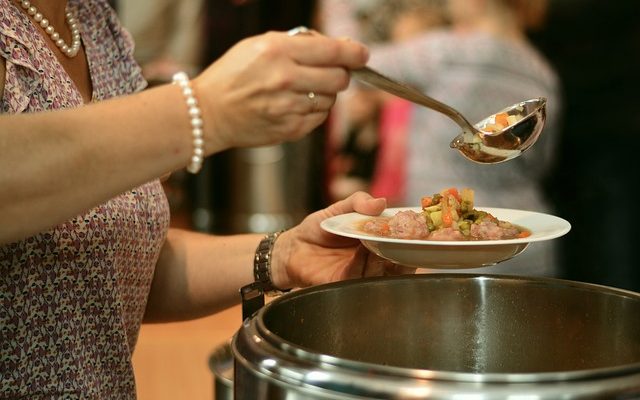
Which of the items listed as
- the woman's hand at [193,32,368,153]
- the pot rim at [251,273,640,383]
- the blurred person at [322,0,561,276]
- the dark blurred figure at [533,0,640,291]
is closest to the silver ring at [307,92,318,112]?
the woman's hand at [193,32,368,153]

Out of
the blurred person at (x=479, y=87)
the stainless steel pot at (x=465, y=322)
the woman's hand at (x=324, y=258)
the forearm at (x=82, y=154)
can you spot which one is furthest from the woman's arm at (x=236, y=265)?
the blurred person at (x=479, y=87)

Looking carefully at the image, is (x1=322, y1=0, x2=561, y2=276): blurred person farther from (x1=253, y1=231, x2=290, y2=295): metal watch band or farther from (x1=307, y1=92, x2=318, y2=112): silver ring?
(x1=307, y1=92, x2=318, y2=112): silver ring

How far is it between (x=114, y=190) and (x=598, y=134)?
8.71 ft

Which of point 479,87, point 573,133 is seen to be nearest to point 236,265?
point 479,87

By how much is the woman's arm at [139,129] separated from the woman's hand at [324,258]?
1.50ft

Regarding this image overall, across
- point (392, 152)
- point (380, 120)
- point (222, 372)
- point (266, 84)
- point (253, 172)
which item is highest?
point (266, 84)

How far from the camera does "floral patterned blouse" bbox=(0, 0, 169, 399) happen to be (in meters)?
1.22

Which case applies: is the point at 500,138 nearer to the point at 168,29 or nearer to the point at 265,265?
the point at 265,265

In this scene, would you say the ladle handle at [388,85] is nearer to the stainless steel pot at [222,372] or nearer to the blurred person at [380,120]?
the stainless steel pot at [222,372]

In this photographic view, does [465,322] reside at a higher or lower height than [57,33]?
lower

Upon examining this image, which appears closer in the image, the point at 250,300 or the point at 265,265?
the point at 250,300

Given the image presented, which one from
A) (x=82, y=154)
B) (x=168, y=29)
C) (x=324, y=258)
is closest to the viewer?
(x=82, y=154)

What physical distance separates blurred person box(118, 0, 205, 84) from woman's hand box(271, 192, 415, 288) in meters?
2.25

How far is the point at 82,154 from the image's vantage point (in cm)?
101
